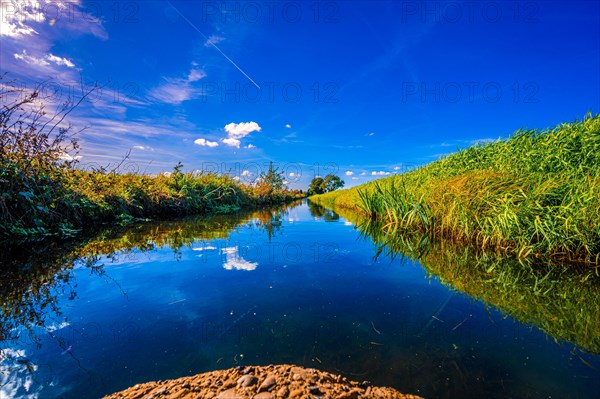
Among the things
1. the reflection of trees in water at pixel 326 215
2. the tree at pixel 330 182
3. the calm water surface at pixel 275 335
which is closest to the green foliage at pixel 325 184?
the tree at pixel 330 182

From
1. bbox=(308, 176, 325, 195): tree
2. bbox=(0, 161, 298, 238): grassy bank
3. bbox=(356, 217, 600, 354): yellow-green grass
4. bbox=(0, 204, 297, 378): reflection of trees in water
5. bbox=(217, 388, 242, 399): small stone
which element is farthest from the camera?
bbox=(308, 176, 325, 195): tree

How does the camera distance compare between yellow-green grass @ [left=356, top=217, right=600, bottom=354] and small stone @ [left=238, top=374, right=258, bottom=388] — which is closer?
small stone @ [left=238, top=374, right=258, bottom=388]

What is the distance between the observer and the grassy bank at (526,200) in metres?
3.00

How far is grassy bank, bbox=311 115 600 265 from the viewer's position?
3.00 metres

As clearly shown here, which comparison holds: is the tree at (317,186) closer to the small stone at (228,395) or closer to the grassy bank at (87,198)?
the grassy bank at (87,198)

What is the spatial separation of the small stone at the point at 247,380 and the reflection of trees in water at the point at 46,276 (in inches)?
38.3

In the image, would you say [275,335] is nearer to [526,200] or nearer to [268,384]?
[268,384]

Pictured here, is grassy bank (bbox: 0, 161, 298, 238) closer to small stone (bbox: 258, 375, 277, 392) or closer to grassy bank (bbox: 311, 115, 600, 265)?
small stone (bbox: 258, 375, 277, 392)

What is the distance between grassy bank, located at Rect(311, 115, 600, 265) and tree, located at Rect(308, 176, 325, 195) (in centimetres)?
4874

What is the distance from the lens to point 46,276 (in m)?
2.41

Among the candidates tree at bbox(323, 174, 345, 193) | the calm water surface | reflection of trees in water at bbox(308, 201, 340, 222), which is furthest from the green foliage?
the calm water surface

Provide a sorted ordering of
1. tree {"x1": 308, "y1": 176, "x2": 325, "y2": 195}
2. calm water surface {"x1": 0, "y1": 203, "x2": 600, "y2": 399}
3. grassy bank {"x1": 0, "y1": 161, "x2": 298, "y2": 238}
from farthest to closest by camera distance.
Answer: tree {"x1": 308, "y1": 176, "x2": 325, "y2": 195}, grassy bank {"x1": 0, "y1": 161, "x2": 298, "y2": 238}, calm water surface {"x1": 0, "y1": 203, "x2": 600, "y2": 399}

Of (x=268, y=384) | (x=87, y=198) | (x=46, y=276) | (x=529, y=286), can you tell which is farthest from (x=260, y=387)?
(x=87, y=198)

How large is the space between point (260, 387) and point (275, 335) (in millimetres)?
530
